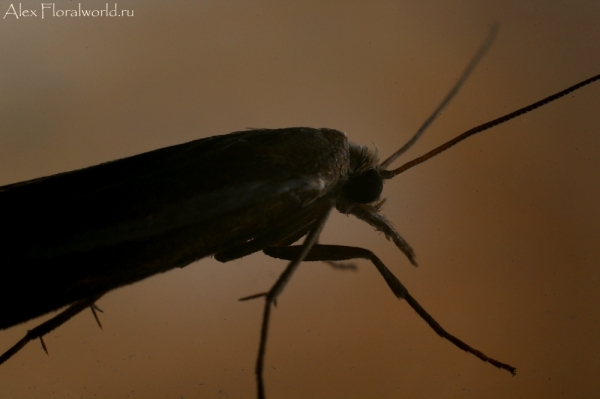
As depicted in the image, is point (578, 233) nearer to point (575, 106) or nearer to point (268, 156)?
point (575, 106)

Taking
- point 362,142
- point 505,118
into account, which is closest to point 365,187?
point 505,118

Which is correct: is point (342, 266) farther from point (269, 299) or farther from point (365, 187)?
point (269, 299)

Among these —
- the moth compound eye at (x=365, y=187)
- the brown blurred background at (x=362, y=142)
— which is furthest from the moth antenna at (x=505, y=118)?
the brown blurred background at (x=362, y=142)

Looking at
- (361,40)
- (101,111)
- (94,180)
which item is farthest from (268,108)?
(94,180)

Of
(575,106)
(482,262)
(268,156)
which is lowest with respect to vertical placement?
(482,262)

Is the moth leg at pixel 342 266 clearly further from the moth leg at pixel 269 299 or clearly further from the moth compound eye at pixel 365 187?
the moth leg at pixel 269 299

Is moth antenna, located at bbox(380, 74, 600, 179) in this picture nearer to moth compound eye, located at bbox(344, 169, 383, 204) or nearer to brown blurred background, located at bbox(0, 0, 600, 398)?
moth compound eye, located at bbox(344, 169, 383, 204)
